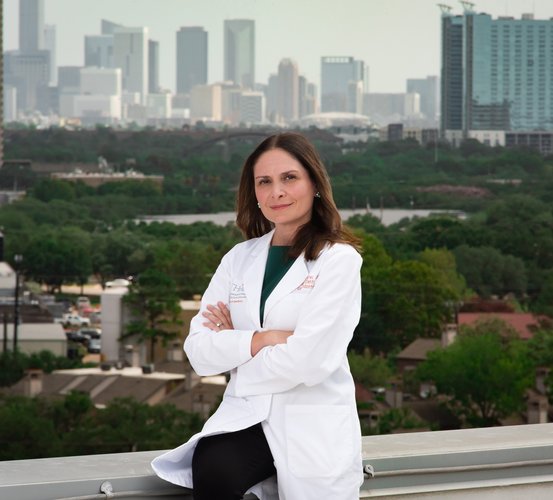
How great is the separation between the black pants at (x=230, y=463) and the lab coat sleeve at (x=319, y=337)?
5 centimetres

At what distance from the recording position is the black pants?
1.07 meters

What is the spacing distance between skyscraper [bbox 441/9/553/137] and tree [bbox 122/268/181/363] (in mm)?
4752

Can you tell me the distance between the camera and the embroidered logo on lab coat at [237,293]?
113 cm

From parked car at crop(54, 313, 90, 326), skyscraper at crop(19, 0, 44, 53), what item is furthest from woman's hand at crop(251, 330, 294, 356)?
skyscraper at crop(19, 0, 44, 53)

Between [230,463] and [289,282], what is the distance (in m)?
0.16

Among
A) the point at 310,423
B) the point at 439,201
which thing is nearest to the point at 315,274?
the point at 310,423

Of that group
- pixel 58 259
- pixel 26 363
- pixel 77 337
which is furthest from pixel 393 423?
pixel 58 259

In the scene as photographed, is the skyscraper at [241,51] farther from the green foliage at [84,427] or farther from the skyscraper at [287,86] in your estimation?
the green foliage at [84,427]

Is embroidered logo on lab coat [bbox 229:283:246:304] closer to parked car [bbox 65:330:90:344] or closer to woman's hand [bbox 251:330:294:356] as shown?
woman's hand [bbox 251:330:294:356]

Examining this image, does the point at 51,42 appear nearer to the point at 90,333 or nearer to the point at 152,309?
the point at 152,309

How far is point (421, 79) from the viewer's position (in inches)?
766

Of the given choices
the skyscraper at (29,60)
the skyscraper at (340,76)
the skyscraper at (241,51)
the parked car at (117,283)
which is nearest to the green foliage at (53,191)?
the skyscraper at (29,60)

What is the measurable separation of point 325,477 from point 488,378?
1621 cm

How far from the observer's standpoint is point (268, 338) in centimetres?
109
